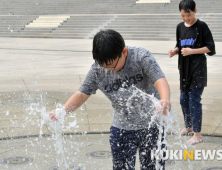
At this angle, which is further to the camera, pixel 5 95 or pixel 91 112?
pixel 5 95

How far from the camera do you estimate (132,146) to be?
8.05 feet

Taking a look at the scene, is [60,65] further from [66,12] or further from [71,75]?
[66,12]

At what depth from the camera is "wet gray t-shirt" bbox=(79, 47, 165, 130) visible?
7.67ft

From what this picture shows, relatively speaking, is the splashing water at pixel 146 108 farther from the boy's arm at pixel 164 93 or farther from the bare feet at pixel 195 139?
the bare feet at pixel 195 139

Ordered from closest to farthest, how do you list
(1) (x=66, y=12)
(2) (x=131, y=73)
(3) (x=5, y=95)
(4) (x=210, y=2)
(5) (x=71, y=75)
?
1. (2) (x=131, y=73)
2. (3) (x=5, y=95)
3. (5) (x=71, y=75)
4. (4) (x=210, y=2)
5. (1) (x=66, y=12)

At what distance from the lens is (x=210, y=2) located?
1120 inches

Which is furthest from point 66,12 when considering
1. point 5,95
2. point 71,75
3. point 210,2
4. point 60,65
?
point 5,95

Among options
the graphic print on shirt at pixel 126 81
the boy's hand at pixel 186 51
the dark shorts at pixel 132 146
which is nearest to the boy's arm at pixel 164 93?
the graphic print on shirt at pixel 126 81

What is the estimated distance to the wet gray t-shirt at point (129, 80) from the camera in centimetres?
234

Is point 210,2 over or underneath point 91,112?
over

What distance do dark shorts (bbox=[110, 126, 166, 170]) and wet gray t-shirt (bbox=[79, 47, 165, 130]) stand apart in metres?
0.05

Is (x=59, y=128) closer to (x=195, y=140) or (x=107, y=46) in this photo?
(x=195, y=140)

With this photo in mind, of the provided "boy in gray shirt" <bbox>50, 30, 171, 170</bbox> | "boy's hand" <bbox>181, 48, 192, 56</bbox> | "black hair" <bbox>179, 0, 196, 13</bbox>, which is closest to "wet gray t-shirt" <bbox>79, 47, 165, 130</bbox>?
"boy in gray shirt" <bbox>50, 30, 171, 170</bbox>

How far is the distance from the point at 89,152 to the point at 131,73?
2.10 metres
